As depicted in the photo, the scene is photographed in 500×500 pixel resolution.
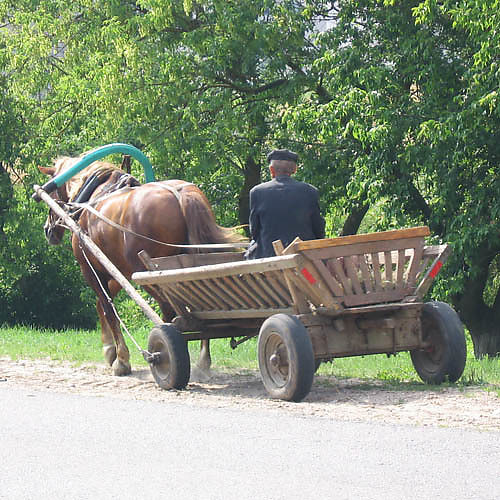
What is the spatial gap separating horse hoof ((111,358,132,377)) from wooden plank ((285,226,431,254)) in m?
3.52

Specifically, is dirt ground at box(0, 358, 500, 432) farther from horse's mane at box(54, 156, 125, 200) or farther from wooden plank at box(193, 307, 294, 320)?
horse's mane at box(54, 156, 125, 200)

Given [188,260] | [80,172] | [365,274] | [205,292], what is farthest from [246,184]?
[365,274]

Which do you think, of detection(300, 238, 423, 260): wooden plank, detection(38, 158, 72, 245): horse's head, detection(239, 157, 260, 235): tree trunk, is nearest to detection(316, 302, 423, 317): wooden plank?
detection(300, 238, 423, 260): wooden plank

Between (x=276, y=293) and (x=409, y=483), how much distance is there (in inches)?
133

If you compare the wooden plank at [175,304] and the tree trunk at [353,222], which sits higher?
the tree trunk at [353,222]

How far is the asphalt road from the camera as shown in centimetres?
502

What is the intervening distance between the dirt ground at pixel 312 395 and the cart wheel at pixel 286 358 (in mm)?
124

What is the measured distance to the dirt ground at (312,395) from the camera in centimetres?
709

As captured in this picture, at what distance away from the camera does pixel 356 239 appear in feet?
25.3

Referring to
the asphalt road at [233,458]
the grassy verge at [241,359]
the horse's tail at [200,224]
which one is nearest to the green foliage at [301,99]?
the grassy verge at [241,359]

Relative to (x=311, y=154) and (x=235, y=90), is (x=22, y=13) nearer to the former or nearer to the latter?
(x=235, y=90)

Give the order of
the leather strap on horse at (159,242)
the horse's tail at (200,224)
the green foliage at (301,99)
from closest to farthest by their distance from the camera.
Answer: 1. the leather strap on horse at (159,242)
2. the horse's tail at (200,224)
3. the green foliage at (301,99)

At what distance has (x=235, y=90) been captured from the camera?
18.3 m

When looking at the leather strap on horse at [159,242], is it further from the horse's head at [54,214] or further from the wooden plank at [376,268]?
the wooden plank at [376,268]
